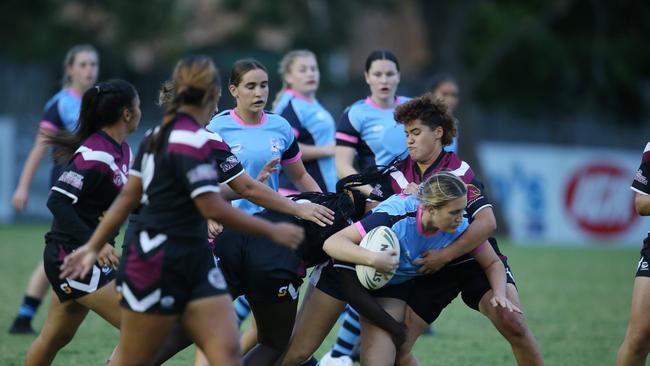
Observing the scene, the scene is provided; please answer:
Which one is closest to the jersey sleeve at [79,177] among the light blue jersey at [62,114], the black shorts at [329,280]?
the black shorts at [329,280]

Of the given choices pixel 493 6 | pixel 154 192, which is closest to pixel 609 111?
pixel 493 6

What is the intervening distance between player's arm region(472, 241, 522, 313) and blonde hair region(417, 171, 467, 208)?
516 millimetres

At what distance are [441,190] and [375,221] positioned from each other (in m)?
0.43

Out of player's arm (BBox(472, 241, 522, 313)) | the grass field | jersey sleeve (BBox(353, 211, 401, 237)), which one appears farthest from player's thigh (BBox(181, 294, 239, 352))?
the grass field

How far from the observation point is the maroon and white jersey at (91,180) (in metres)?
5.29

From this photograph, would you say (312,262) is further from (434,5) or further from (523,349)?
(434,5)

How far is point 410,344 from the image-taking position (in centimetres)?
561

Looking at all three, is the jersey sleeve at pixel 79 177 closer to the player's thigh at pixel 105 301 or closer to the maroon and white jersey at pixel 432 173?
the player's thigh at pixel 105 301

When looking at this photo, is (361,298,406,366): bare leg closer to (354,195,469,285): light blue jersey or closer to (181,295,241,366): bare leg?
(354,195,469,285): light blue jersey

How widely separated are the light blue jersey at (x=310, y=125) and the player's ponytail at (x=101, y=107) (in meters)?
2.92

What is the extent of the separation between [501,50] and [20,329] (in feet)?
60.3

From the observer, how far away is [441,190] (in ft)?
17.0

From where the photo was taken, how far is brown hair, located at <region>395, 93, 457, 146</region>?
5.79m

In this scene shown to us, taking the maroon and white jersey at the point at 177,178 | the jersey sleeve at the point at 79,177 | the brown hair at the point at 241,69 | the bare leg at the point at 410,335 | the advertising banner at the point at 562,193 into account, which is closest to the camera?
the maroon and white jersey at the point at 177,178
